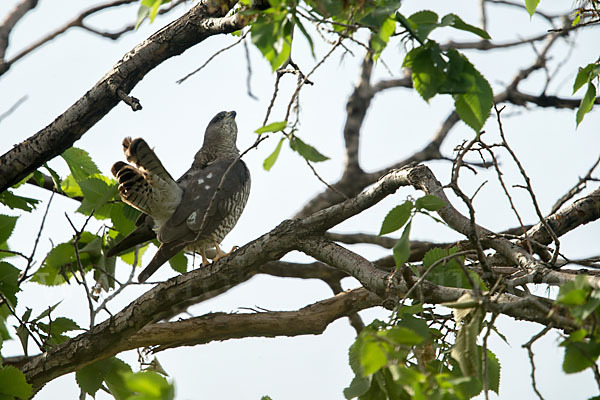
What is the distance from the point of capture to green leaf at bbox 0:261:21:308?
3684mm

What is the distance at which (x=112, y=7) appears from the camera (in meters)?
6.08

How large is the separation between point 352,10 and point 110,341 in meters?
2.45

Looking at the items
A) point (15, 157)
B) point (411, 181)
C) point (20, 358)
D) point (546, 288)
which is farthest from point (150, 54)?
point (20, 358)

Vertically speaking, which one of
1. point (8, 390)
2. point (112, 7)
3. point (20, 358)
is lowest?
point (8, 390)

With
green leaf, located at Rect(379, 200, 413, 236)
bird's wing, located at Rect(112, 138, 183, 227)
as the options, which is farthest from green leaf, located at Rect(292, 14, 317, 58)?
bird's wing, located at Rect(112, 138, 183, 227)

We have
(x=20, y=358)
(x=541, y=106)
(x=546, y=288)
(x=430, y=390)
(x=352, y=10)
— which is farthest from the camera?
(x=541, y=106)

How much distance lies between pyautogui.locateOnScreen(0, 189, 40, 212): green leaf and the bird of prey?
0.55 metres

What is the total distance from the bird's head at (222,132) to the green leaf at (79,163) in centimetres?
216

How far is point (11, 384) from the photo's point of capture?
3.07 m

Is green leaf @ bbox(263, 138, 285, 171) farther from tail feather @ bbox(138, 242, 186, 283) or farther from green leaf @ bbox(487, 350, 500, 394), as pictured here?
tail feather @ bbox(138, 242, 186, 283)

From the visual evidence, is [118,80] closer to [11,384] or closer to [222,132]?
[11,384]

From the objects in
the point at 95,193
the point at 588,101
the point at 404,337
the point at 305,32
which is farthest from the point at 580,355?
the point at 95,193

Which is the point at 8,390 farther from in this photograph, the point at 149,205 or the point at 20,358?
the point at 149,205

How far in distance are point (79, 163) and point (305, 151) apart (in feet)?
7.79
